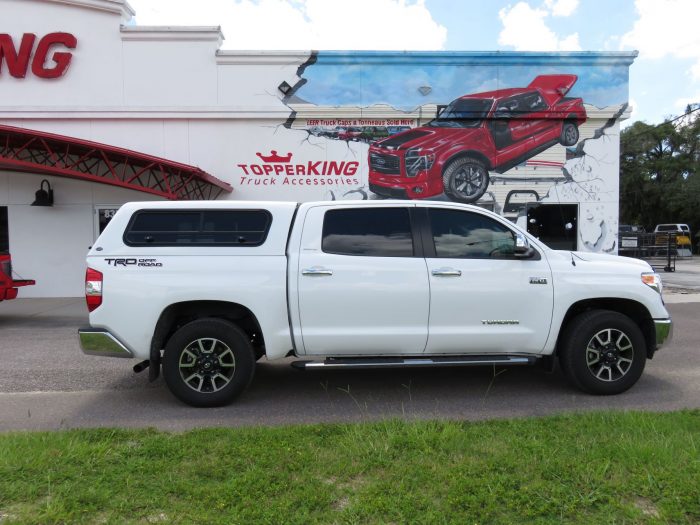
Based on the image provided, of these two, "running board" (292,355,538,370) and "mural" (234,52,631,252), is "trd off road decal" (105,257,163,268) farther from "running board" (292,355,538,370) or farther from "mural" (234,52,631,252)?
"mural" (234,52,631,252)

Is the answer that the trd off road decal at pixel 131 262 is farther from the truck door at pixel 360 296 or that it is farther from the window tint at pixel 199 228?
the truck door at pixel 360 296

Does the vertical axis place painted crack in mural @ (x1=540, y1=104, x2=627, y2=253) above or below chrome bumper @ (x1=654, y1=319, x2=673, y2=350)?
above

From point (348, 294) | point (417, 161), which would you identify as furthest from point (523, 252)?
point (417, 161)

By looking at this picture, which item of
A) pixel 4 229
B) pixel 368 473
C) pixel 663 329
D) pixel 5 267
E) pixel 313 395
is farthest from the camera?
pixel 4 229

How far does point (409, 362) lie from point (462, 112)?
1092 centimetres

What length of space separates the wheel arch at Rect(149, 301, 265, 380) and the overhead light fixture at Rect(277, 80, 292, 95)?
10133mm

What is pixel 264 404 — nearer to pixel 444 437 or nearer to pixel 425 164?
pixel 444 437

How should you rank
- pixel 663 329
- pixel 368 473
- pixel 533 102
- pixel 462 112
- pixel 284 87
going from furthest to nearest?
pixel 533 102
pixel 462 112
pixel 284 87
pixel 663 329
pixel 368 473

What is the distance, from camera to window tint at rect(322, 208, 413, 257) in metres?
4.98

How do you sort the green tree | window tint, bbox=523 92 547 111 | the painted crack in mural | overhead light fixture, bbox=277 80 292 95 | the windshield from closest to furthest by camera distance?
overhead light fixture, bbox=277 80 292 95, the windshield, window tint, bbox=523 92 547 111, the painted crack in mural, the green tree

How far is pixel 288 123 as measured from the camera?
13906mm

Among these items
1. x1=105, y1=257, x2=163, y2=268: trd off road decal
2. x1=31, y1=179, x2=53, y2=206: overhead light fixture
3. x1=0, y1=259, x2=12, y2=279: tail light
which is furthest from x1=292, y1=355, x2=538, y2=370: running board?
x1=31, y1=179, x2=53, y2=206: overhead light fixture

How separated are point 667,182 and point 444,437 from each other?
49266 mm

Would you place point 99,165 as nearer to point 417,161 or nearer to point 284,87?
point 284,87
